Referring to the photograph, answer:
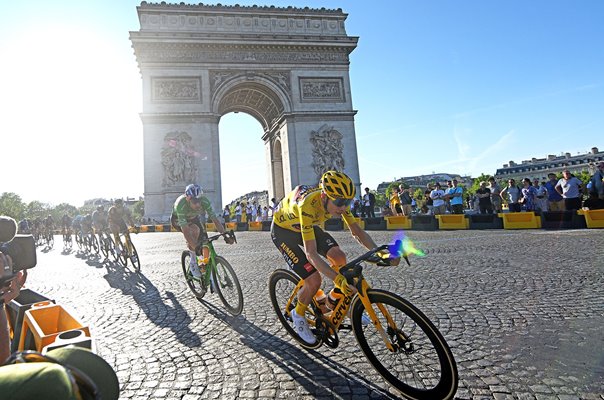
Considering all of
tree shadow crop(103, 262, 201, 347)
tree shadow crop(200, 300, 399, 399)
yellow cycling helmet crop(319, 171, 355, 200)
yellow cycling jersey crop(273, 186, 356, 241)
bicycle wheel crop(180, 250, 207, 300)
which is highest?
yellow cycling helmet crop(319, 171, 355, 200)

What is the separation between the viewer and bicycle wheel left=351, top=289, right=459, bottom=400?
2072 mm

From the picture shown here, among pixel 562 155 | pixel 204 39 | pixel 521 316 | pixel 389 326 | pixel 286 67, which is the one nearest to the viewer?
pixel 389 326

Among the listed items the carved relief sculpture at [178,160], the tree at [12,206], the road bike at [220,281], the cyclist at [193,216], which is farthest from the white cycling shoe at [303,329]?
the tree at [12,206]

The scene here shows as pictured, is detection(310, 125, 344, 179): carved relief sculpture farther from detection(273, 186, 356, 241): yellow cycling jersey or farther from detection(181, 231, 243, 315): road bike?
detection(273, 186, 356, 241): yellow cycling jersey

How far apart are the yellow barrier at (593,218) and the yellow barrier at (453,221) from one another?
3.51 m

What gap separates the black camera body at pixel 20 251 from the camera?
2.43 m

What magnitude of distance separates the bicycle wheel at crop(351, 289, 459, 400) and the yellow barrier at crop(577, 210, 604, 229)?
10811 millimetres

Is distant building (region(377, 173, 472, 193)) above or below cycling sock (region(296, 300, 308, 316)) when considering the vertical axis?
above

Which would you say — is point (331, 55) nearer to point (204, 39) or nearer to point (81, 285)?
point (204, 39)

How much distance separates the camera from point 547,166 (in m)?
92.4

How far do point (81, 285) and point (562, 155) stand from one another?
115513 mm

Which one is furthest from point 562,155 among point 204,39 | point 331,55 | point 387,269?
point 387,269

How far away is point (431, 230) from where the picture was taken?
1355cm

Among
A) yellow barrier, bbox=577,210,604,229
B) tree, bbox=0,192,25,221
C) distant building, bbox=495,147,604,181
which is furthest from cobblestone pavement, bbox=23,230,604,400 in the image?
distant building, bbox=495,147,604,181
